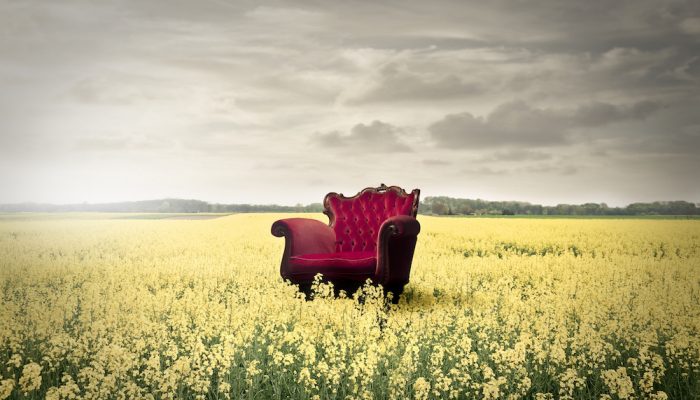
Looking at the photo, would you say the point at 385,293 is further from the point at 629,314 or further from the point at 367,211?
the point at 629,314

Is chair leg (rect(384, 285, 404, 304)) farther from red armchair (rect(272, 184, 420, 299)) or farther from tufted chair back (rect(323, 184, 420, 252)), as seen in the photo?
tufted chair back (rect(323, 184, 420, 252))

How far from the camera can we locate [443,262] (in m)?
10.5

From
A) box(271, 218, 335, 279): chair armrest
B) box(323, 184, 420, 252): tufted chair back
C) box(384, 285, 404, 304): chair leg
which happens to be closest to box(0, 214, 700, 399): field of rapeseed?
box(384, 285, 404, 304): chair leg

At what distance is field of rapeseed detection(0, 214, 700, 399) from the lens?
3.72m

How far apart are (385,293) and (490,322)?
155 cm

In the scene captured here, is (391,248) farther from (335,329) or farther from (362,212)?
(335,329)

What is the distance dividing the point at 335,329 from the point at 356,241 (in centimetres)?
278

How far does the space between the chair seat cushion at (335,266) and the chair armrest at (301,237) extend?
0.13 metres

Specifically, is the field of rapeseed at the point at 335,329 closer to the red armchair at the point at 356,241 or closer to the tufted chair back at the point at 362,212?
the red armchair at the point at 356,241

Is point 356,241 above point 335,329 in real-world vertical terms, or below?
above

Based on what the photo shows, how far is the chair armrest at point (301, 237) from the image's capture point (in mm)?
7031

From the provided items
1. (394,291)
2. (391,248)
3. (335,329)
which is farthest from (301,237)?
(335,329)

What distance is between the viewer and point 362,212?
7785mm

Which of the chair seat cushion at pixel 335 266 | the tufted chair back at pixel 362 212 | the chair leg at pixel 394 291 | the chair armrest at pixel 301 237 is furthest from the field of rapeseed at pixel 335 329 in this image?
the tufted chair back at pixel 362 212
